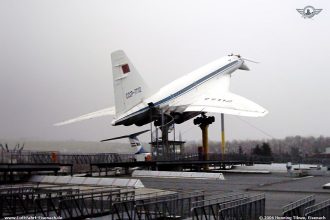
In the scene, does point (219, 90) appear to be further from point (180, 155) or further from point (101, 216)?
point (101, 216)

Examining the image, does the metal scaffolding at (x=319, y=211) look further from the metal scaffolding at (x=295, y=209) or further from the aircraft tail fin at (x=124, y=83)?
the aircraft tail fin at (x=124, y=83)

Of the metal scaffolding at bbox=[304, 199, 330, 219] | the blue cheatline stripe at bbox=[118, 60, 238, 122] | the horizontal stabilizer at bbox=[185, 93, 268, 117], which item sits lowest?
the metal scaffolding at bbox=[304, 199, 330, 219]

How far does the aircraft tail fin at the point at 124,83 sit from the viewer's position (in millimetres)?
44969

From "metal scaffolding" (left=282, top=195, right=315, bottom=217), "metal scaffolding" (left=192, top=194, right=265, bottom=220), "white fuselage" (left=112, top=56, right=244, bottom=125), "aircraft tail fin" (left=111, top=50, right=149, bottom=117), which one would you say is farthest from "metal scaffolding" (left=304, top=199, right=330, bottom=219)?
"aircraft tail fin" (left=111, top=50, right=149, bottom=117)

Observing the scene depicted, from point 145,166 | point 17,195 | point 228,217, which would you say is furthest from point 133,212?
point 145,166

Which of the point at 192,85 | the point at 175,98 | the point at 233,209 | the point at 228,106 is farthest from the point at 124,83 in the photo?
the point at 233,209

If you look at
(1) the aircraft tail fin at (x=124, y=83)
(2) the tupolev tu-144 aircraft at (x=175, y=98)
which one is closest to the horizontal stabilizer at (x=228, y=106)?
(2) the tupolev tu-144 aircraft at (x=175, y=98)

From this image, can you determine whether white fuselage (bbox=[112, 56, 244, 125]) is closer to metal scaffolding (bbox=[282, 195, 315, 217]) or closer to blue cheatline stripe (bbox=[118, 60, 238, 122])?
blue cheatline stripe (bbox=[118, 60, 238, 122])

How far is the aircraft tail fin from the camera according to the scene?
45.0 metres

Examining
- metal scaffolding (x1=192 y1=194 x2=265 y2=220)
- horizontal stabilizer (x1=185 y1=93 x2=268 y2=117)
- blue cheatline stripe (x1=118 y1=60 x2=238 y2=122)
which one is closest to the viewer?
metal scaffolding (x1=192 y1=194 x2=265 y2=220)

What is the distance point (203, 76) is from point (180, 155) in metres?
9.90

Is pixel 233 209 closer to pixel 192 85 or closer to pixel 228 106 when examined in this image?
pixel 228 106

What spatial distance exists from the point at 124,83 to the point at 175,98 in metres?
6.00

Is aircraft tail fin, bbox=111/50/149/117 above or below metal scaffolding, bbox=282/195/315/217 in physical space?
above
